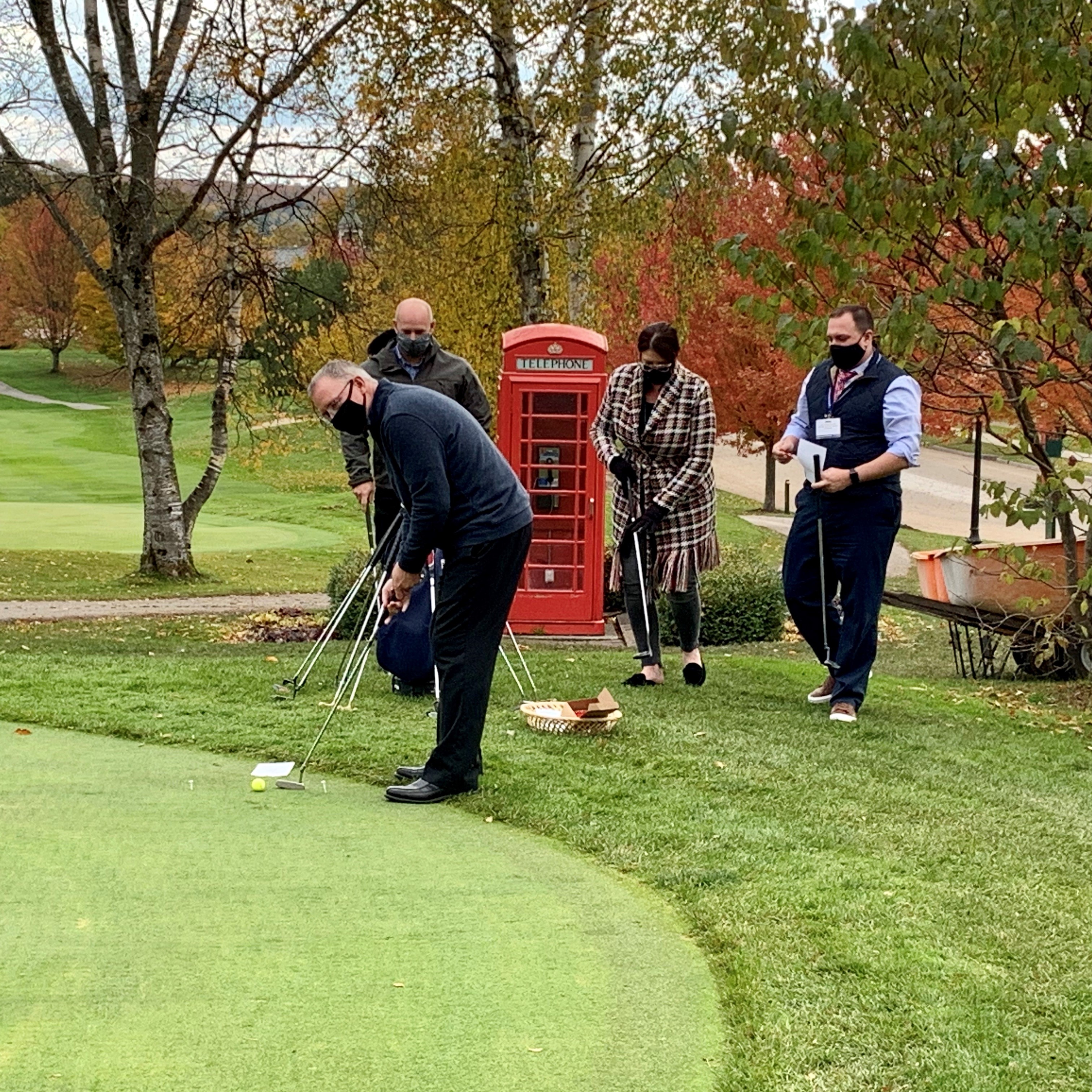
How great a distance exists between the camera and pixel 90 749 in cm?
614

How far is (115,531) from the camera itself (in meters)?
24.9

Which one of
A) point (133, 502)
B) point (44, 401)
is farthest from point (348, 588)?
point (44, 401)

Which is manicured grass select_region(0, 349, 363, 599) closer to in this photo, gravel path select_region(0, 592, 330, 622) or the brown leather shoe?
gravel path select_region(0, 592, 330, 622)

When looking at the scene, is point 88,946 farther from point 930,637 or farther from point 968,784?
point 930,637

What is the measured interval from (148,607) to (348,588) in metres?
3.73

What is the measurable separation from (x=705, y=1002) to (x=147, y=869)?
1.70 m

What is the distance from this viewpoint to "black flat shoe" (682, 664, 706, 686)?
327 inches

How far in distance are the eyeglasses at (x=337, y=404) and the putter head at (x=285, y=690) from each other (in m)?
2.55

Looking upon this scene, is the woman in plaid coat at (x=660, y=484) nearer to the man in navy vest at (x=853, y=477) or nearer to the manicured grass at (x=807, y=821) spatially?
the manicured grass at (x=807, y=821)

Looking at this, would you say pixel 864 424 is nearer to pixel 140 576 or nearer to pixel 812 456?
pixel 812 456

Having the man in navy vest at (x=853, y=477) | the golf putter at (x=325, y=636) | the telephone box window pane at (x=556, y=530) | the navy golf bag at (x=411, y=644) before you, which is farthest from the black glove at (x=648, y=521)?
the telephone box window pane at (x=556, y=530)

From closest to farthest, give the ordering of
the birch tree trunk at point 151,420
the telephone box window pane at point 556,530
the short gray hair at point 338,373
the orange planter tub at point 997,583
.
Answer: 1. the short gray hair at point 338,373
2. the orange planter tub at point 997,583
3. the telephone box window pane at point 556,530
4. the birch tree trunk at point 151,420

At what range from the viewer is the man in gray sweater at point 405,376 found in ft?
25.5

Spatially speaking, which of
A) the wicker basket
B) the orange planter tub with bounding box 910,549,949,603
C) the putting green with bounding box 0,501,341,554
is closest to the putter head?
the wicker basket
